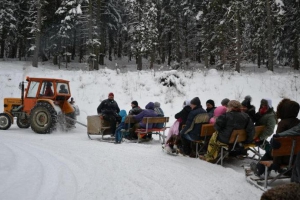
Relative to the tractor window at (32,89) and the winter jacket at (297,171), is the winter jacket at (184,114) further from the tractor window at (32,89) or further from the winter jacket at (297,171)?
the tractor window at (32,89)

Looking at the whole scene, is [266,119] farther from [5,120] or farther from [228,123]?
[5,120]

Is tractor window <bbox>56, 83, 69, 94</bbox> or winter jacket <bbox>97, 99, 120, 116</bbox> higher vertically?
tractor window <bbox>56, 83, 69, 94</bbox>

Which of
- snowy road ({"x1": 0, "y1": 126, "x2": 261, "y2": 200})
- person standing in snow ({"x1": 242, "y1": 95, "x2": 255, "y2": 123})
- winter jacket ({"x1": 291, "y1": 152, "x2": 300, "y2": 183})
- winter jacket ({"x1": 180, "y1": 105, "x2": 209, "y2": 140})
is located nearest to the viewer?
winter jacket ({"x1": 291, "y1": 152, "x2": 300, "y2": 183})

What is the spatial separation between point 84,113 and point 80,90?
112 inches

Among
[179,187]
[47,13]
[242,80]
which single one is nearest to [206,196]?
[179,187]

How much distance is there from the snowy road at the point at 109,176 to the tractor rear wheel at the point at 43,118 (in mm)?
2901

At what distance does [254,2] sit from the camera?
2588cm

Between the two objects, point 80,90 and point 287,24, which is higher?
point 287,24

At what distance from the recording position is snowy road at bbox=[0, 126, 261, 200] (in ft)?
14.6

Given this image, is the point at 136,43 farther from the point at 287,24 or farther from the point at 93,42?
the point at 287,24

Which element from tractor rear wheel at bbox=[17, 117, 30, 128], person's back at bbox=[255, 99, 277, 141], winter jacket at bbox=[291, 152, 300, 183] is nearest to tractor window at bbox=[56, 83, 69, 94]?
tractor rear wheel at bbox=[17, 117, 30, 128]

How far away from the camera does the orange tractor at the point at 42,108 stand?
1087 centimetres

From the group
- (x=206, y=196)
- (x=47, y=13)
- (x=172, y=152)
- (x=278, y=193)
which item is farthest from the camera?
(x=47, y=13)

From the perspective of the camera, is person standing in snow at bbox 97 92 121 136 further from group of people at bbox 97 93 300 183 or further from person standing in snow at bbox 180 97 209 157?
person standing in snow at bbox 180 97 209 157
